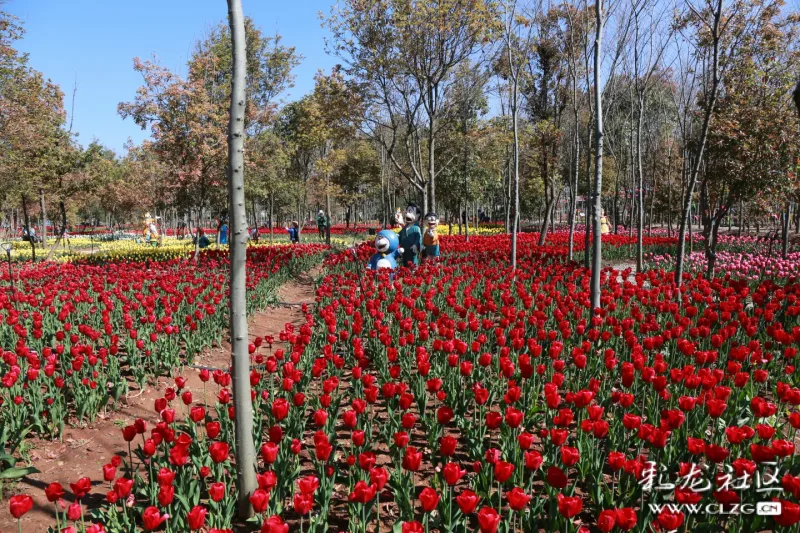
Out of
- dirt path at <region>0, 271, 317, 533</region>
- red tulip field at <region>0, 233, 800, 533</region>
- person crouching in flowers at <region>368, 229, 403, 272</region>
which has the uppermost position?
person crouching in flowers at <region>368, 229, 403, 272</region>

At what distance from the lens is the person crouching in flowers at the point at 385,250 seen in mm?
9477

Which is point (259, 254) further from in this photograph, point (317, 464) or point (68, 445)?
point (317, 464)

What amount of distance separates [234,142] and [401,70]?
13.2 metres

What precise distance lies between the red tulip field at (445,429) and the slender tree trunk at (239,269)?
5.4 inches

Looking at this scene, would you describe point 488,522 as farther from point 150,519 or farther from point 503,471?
point 150,519

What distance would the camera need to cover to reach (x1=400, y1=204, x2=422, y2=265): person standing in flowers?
34.4ft

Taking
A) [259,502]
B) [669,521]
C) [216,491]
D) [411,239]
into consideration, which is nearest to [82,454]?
[216,491]

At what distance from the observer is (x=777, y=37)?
1025cm

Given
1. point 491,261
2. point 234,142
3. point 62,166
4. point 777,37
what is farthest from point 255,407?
point 62,166

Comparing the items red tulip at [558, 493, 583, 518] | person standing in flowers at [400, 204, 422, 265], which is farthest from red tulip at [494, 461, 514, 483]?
person standing in flowers at [400, 204, 422, 265]

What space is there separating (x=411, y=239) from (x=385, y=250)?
42.4 inches

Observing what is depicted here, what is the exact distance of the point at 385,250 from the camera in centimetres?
961

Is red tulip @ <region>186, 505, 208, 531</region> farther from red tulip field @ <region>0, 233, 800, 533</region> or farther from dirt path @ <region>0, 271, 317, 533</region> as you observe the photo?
dirt path @ <region>0, 271, 317, 533</region>

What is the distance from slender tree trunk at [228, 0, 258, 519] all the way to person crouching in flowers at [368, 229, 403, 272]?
6.51m
